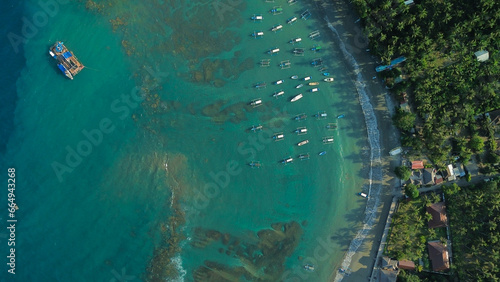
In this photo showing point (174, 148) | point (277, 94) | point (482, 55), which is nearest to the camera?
point (482, 55)

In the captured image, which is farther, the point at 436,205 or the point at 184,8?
the point at 184,8

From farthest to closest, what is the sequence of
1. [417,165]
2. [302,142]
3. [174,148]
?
[174,148] → [302,142] → [417,165]

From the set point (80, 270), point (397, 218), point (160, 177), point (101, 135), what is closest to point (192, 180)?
point (160, 177)

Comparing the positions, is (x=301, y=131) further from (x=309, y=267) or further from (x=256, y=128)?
(x=309, y=267)

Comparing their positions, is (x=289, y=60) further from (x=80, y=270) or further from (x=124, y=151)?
(x=80, y=270)

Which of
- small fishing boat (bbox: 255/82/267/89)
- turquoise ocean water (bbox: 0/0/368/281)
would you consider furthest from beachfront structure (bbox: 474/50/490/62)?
small fishing boat (bbox: 255/82/267/89)

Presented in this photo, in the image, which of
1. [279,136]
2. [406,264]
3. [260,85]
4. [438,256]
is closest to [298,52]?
[260,85]
